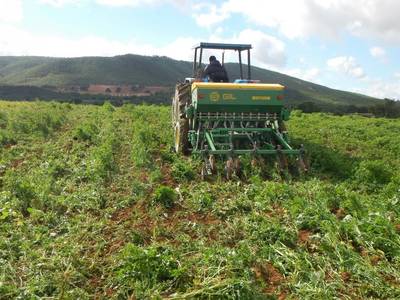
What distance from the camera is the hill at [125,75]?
106m

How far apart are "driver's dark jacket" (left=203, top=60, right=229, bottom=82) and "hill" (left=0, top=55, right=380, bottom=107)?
8890cm

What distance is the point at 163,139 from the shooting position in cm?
1205

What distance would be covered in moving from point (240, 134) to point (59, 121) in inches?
331

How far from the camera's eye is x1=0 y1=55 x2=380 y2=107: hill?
349ft

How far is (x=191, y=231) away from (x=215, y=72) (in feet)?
21.7

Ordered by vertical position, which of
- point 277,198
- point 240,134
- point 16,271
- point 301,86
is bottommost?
point 16,271

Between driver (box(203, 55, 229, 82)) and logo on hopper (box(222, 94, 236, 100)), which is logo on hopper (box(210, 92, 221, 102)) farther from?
driver (box(203, 55, 229, 82))

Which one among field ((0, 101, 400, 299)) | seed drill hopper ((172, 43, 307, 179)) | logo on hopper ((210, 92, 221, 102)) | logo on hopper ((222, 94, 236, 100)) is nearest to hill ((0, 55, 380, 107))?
seed drill hopper ((172, 43, 307, 179))

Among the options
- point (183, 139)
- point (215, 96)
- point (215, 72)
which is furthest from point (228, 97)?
point (215, 72)

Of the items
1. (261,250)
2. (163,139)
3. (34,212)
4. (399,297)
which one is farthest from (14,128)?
(399,297)

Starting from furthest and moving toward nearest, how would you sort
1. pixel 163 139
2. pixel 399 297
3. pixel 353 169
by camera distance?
pixel 163 139, pixel 353 169, pixel 399 297

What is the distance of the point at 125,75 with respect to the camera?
383ft

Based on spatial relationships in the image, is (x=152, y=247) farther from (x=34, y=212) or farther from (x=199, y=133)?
(x=199, y=133)

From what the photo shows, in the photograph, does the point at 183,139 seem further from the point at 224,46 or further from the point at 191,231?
the point at 191,231
